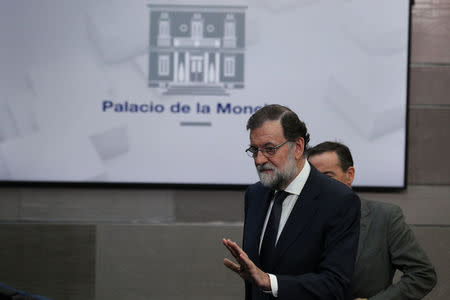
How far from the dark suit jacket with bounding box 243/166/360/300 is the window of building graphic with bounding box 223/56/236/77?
9.03 feet

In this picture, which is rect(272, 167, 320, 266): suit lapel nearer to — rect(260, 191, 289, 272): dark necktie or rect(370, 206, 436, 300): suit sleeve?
rect(260, 191, 289, 272): dark necktie

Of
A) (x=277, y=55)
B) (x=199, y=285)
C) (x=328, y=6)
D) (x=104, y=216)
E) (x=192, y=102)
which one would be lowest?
(x=199, y=285)

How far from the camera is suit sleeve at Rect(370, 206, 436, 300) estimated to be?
243 centimetres

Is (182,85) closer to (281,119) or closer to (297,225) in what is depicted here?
(281,119)

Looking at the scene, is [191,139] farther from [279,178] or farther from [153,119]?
[279,178]

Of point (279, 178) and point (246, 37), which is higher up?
point (246, 37)

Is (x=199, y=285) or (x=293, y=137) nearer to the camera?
(x=293, y=137)

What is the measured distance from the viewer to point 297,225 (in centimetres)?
198

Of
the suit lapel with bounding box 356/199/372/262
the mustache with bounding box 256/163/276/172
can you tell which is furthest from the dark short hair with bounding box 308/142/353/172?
the mustache with bounding box 256/163/276/172

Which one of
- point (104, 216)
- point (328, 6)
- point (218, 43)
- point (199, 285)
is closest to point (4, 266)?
point (104, 216)

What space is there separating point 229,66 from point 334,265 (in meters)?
2.96

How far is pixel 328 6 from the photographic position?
472cm

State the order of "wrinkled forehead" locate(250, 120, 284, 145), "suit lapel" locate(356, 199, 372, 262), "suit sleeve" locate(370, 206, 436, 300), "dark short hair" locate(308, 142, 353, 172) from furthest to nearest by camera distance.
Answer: "dark short hair" locate(308, 142, 353, 172)
"suit lapel" locate(356, 199, 372, 262)
"suit sleeve" locate(370, 206, 436, 300)
"wrinkled forehead" locate(250, 120, 284, 145)

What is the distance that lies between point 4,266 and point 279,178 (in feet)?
11.1
